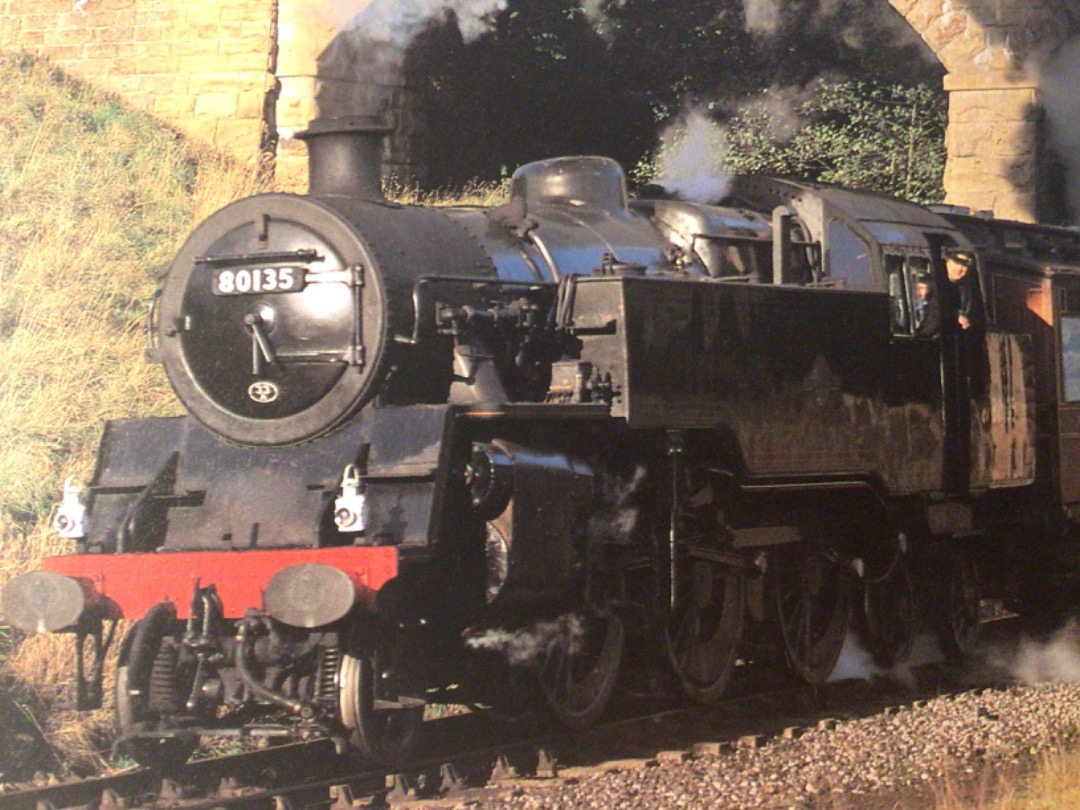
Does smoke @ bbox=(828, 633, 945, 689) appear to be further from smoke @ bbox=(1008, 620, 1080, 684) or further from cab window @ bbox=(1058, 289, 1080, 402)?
cab window @ bbox=(1058, 289, 1080, 402)

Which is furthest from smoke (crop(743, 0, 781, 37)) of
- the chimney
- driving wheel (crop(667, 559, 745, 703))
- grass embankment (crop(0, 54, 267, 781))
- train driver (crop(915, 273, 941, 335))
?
the chimney

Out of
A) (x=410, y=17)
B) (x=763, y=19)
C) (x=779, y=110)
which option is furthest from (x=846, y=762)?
(x=763, y=19)

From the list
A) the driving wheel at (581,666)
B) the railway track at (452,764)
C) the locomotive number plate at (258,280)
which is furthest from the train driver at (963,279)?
the locomotive number plate at (258,280)

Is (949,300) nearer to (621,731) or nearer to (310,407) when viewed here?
(621,731)

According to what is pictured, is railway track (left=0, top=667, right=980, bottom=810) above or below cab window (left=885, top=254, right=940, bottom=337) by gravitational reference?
below

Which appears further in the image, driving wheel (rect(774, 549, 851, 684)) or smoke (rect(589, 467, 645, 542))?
driving wheel (rect(774, 549, 851, 684))

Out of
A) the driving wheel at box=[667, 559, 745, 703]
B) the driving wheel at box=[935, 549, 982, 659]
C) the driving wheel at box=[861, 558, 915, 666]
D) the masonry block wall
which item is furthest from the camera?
the masonry block wall

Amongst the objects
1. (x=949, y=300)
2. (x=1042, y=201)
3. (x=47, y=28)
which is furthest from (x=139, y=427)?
(x=1042, y=201)

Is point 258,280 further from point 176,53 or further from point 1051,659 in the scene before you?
point 176,53

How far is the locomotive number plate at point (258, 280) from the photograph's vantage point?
268 inches

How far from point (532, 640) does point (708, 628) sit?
172 centimetres

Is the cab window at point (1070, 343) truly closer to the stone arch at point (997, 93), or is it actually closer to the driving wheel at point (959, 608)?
the driving wheel at point (959, 608)

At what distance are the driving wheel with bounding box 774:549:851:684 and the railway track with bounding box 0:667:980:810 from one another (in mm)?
461

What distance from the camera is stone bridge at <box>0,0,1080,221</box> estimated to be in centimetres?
1777
